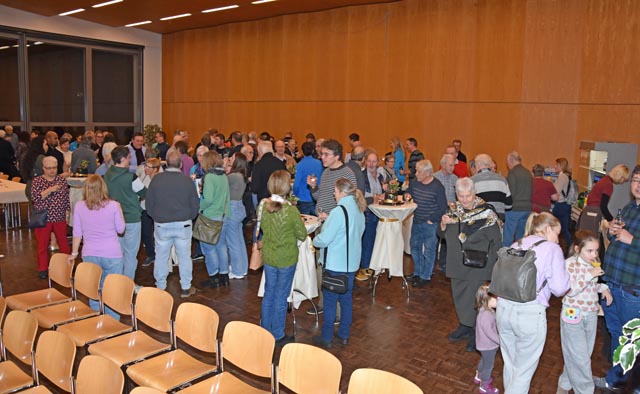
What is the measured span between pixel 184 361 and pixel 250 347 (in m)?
0.57

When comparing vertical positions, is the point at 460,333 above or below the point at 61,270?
below

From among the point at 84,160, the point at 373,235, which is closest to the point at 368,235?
the point at 373,235

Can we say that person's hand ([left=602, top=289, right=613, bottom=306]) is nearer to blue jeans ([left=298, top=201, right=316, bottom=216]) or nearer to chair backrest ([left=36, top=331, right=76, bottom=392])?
chair backrest ([left=36, top=331, right=76, bottom=392])

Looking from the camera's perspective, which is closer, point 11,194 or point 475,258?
point 475,258

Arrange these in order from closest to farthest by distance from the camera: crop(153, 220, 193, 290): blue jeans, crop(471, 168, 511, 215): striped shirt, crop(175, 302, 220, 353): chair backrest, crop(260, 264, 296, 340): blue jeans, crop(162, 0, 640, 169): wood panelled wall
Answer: crop(175, 302, 220, 353): chair backrest
crop(260, 264, 296, 340): blue jeans
crop(153, 220, 193, 290): blue jeans
crop(471, 168, 511, 215): striped shirt
crop(162, 0, 640, 169): wood panelled wall

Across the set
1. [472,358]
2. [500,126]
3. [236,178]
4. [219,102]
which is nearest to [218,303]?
[236,178]

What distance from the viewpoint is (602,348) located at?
4992mm

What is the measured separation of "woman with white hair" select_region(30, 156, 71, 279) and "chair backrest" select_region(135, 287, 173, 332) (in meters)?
→ 3.15

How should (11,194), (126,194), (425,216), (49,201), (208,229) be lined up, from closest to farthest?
(126,194), (208,229), (425,216), (49,201), (11,194)

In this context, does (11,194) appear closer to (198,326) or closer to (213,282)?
(213,282)

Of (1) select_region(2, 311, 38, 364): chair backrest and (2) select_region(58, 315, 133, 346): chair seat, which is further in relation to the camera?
(2) select_region(58, 315, 133, 346): chair seat

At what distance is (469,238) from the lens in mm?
4555

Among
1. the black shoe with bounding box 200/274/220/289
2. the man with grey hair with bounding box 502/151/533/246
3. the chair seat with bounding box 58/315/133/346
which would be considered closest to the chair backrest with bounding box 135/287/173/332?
the chair seat with bounding box 58/315/133/346

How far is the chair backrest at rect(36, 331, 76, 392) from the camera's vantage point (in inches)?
129
